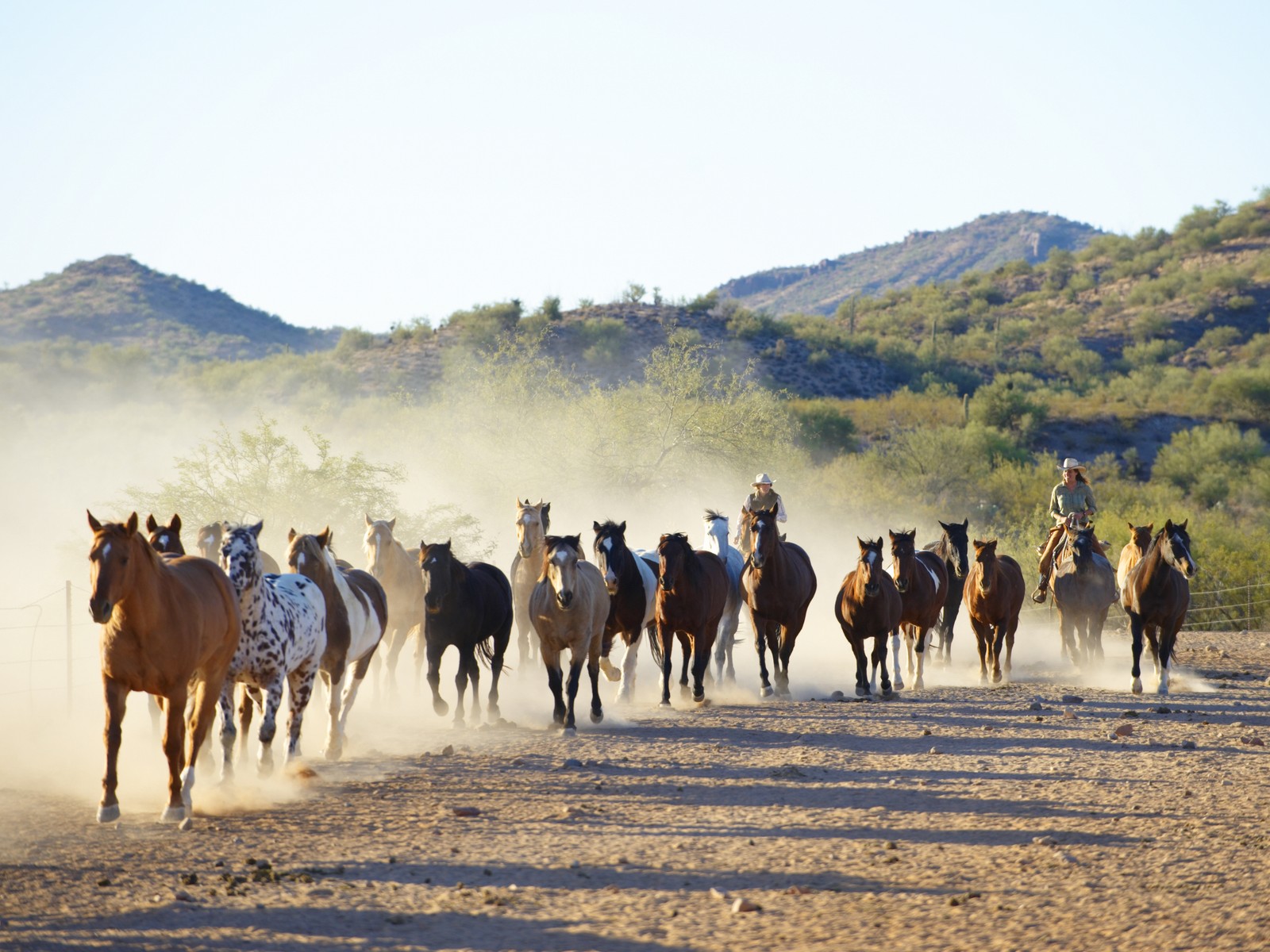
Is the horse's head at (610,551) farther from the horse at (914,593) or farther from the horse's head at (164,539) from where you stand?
the horse's head at (164,539)

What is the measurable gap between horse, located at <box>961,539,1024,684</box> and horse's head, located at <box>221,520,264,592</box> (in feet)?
35.3

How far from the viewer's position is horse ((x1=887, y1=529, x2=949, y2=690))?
53.7 feet

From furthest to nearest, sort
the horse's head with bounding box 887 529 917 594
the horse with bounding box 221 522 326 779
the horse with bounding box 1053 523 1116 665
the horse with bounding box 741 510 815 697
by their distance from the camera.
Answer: the horse with bounding box 1053 523 1116 665
the horse's head with bounding box 887 529 917 594
the horse with bounding box 741 510 815 697
the horse with bounding box 221 522 326 779

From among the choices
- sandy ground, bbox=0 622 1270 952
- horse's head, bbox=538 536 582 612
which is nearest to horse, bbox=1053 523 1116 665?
sandy ground, bbox=0 622 1270 952

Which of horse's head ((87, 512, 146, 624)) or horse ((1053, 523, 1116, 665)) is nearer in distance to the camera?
horse's head ((87, 512, 146, 624))

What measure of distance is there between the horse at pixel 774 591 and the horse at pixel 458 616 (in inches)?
141

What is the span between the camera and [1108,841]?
790 cm

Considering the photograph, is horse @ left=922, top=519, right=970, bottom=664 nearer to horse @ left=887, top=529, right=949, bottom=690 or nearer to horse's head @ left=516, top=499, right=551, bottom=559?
horse @ left=887, top=529, right=949, bottom=690

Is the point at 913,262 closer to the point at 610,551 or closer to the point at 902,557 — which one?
the point at 902,557

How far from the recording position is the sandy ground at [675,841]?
612 centimetres

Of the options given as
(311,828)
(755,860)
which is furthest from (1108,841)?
(311,828)

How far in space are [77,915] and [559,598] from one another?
6.65 meters

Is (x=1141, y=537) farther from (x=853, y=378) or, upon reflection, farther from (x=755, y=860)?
(x=853, y=378)

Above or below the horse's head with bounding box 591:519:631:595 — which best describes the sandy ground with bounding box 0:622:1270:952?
below
